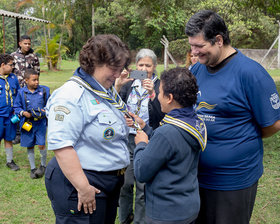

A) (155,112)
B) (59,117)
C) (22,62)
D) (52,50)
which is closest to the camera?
(59,117)

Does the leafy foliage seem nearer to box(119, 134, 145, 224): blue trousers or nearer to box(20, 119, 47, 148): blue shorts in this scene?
box(20, 119, 47, 148): blue shorts

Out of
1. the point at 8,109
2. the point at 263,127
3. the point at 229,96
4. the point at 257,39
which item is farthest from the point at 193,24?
the point at 257,39

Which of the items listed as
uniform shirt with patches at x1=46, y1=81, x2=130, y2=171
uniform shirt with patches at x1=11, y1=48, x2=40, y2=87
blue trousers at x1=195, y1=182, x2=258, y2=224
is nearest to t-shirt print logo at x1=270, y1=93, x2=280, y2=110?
blue trousers at x1=195, y1=182, x2=258, y2=224

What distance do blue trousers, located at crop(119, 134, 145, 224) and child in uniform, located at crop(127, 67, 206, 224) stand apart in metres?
1.29

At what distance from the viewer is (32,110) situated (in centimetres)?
486

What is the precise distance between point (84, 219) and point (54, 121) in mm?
670

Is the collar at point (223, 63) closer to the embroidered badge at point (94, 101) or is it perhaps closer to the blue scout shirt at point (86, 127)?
the blue scout shirt at point (86, 127)

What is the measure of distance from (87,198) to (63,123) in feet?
1.60

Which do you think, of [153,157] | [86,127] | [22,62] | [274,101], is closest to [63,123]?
[86,127]

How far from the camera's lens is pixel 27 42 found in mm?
7445

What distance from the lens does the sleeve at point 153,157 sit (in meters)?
1.99

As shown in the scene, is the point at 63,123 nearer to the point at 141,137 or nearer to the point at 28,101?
the point at 141,137

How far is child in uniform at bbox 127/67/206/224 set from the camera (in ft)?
6.60

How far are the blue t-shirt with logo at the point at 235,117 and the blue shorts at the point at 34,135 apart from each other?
11.1ft
